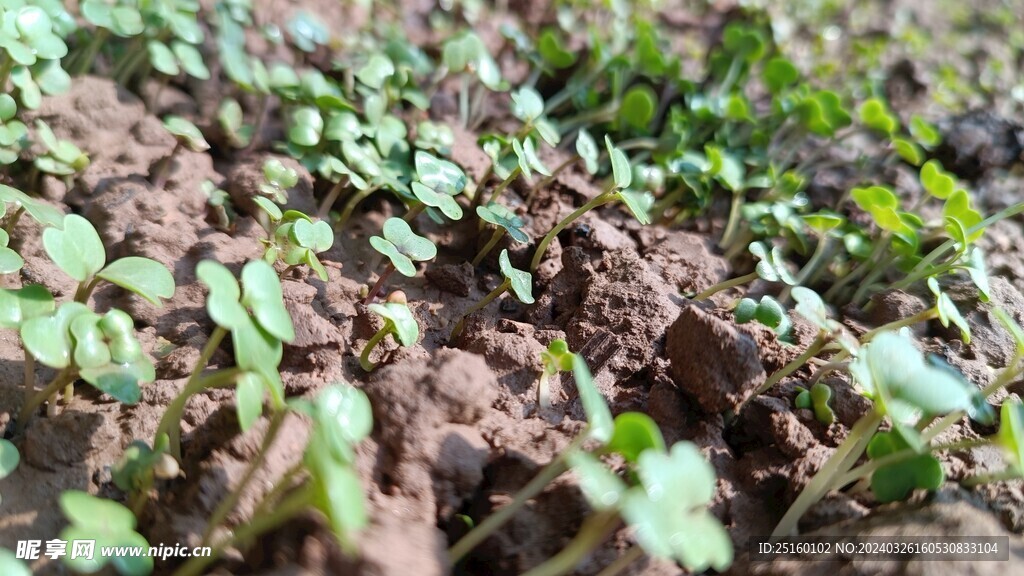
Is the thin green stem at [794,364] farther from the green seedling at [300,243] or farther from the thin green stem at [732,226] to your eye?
the green seedling at [300,243]

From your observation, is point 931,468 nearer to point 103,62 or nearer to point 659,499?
point 659,499

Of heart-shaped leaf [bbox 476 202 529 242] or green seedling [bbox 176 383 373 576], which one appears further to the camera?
heart-shaped leaf [bbox 476 202 529 242]

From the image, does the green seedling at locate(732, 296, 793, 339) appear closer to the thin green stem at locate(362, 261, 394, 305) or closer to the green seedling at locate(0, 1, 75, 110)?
the thin green stem at locate(362, 261, 394, 305)

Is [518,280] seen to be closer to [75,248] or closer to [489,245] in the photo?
[489,245]

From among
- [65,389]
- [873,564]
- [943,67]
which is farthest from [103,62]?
[943,67]

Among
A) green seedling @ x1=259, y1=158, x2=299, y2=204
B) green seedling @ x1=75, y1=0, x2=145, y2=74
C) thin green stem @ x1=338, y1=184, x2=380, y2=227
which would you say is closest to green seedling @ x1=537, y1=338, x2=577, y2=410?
thin green stem @ x1=338, y1=184, x2=380, y2=227
